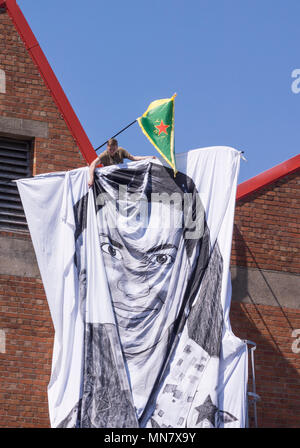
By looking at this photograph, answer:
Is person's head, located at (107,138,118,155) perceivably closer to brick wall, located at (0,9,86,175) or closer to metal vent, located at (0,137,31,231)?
brick wall, located at (0,9,86,175)

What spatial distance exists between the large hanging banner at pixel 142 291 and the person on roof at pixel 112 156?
0.61ft

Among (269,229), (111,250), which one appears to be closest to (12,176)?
(111,250)

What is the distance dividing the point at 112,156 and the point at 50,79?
5.94ft

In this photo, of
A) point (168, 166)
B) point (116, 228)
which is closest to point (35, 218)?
point (116, 228)

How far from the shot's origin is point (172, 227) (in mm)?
15383

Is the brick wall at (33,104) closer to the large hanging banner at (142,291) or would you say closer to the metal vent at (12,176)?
the metal vent at (12,176)

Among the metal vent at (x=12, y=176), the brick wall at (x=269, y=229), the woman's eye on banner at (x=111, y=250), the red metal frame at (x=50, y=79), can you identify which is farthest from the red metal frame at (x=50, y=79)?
the brick wall at (x=269, y=229)

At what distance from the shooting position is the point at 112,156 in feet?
51.8

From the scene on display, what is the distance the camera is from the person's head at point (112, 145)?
15.6 m

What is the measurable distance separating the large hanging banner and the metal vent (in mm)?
785
